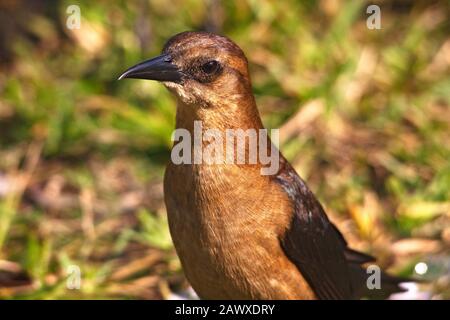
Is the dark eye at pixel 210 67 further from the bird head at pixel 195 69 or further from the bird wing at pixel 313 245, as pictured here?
the bird wing at pixel 313 245

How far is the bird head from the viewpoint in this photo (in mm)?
3998

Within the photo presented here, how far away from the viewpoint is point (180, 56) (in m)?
4.02

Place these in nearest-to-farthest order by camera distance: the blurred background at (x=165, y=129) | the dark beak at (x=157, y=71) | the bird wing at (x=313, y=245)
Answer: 1. the dark beak at (x=157, y=71)
2. the bird wing at (x=313, y=245)
3. the blurred background at (x=165, y=129)

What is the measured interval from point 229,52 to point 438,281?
1.75 metres

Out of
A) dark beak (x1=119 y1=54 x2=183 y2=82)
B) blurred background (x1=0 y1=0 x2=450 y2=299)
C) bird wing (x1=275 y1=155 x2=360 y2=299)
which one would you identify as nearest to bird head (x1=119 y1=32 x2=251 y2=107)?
dark beak (x1=119 y1=54 x2=183 y2=82)

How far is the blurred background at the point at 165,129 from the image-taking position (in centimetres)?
528

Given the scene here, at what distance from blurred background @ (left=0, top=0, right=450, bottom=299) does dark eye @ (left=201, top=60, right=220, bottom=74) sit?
57.0 inches

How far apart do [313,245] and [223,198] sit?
22.0 inches

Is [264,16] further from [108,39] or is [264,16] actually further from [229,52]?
[229,52]

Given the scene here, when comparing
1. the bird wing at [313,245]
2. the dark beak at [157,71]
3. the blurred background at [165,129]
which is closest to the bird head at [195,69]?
the dark beak at [157,71]

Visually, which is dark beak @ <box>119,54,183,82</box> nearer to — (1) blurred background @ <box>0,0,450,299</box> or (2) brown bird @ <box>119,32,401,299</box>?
(2) brown bird @ <box>119,32,401,299</box>

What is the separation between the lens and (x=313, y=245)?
4.34 m
